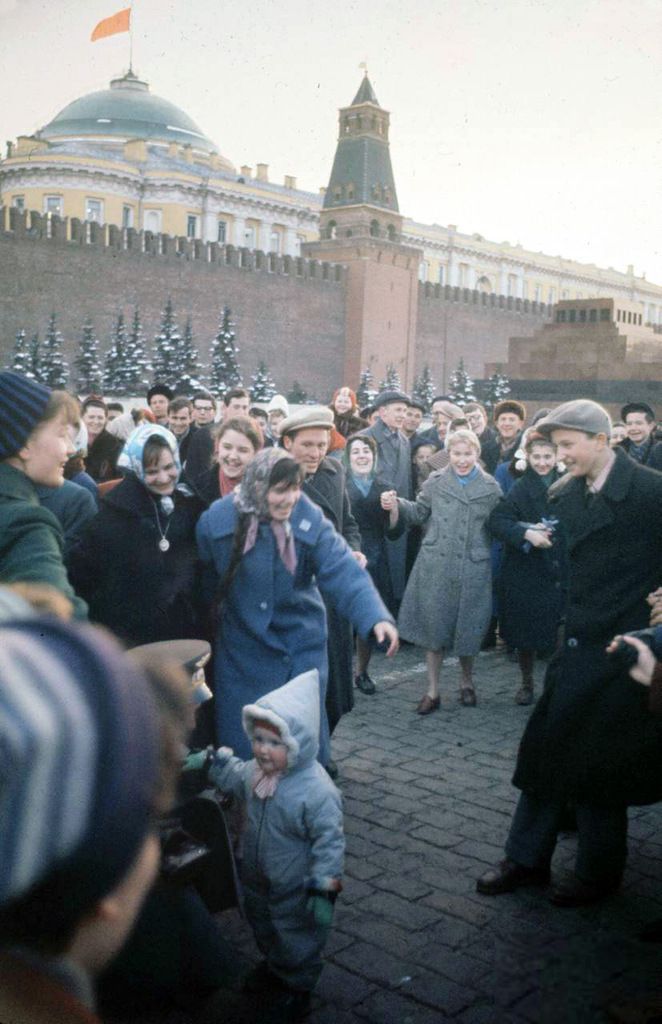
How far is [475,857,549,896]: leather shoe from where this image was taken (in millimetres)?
3326

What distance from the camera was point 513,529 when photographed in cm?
556

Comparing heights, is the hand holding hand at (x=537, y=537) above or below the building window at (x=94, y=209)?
below

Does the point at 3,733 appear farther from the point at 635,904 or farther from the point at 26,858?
the point at 635,904

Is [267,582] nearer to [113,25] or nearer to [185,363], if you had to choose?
[113,25]

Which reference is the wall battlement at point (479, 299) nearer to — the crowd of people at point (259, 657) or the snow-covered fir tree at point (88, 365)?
the snow-covered fir tree at point (88, 365)

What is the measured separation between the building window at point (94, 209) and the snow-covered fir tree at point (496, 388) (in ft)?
98.4

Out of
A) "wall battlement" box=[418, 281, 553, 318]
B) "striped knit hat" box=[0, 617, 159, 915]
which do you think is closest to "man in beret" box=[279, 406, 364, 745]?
"striped knit hat" box=[0, 617, 159, 915]

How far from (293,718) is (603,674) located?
1.07 m

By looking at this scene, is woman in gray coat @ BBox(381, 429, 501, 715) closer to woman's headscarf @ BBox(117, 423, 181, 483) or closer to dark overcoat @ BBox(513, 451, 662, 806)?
dark overcoat @ BBox(513, 451, 662, 806)

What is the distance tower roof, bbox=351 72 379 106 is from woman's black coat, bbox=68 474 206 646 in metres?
44.8

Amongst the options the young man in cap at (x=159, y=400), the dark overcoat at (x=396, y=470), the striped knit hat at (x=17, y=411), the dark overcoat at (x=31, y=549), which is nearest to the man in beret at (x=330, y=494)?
Result: the striped knit hat at (x=17, y=411)

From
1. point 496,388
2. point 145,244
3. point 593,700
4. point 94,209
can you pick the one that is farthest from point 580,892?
point 94,209

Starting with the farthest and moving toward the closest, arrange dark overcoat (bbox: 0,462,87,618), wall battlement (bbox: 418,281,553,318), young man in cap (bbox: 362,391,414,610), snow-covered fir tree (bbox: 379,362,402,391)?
1. wall battlement (bbox: 418,281,553,318)
2. snow-covered fir tree (bbox: 379,362,402,391)
3. young man in cap (bbox: 362,391,414,610)
4. dark overcoat (bbox: 0,462,87,618)

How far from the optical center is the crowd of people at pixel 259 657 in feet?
2.20
